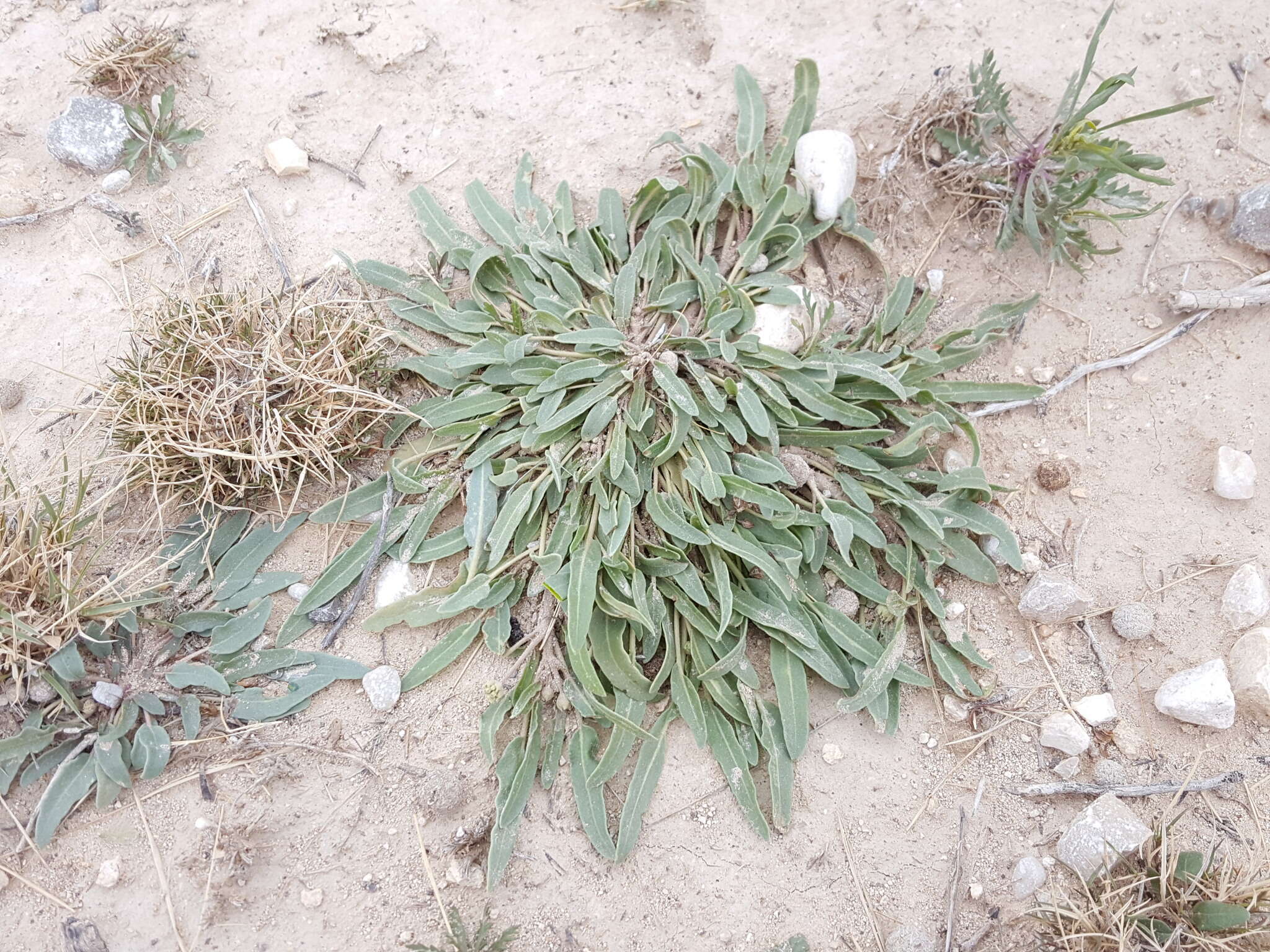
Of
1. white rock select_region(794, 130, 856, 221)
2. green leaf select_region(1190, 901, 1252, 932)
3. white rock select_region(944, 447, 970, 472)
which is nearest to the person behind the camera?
green leaf select_region(1190, 901, 1252, 932)

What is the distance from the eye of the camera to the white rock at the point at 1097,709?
2080 mm

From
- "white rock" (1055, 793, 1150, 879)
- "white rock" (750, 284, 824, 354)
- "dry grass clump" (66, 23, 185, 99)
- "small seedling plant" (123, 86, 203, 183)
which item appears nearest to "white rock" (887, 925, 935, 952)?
"white rock" (1055, 793, 1150, 879)

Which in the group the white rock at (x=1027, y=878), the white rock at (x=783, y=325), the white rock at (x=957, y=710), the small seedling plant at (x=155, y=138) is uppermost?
the small seedling plant at (x=155, y=138)

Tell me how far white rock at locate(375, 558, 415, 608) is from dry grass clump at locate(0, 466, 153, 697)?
56cm

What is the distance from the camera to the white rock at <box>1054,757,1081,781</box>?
6.72 ft

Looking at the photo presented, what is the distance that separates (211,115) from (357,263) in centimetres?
87

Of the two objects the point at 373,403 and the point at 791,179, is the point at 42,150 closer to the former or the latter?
the point at 373,403

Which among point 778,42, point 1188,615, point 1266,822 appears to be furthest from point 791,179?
point 1266,822

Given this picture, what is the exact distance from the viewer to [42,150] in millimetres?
2777

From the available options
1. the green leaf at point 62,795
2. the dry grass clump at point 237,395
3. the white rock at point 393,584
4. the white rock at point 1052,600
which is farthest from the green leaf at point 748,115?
the green leaf at point 62,795

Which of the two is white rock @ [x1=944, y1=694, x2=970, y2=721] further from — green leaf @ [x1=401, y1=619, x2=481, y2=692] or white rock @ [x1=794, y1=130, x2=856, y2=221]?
white rock @ [x1=794, y1=130, x2=856, y2=221]

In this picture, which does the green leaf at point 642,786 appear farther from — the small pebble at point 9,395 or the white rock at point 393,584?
the small pebble at point 9,395

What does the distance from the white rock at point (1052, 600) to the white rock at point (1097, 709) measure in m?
0.22

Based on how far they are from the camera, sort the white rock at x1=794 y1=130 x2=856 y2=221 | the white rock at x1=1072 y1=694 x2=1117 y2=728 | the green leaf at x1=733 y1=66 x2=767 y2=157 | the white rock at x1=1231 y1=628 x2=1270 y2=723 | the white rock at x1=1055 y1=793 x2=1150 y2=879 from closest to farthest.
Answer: the white rock at x1=1055 y1=793 x2=1150 y2=879 → the white rock at x1=1231 y1=628 x2=1270 y2=723 → the white rock at x1=1072 y1=694 x2=1117 y2=728 → the white rock at x1=794 y1=130 x2=856 y2=221 → the green leaf at x1=733 y1=66 x2=767 y2=157
